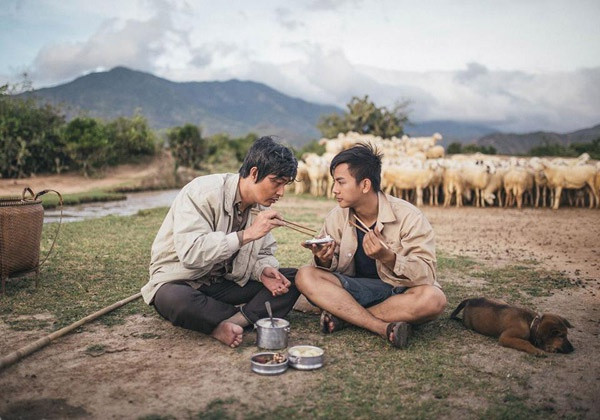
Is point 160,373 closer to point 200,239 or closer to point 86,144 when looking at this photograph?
point 200,239

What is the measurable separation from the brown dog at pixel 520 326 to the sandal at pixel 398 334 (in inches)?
30.2

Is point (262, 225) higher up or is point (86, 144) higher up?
point (86, 144)

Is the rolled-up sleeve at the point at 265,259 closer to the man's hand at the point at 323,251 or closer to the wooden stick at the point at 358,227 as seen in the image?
the man's hand at the point at 323,251

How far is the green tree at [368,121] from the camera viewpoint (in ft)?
110

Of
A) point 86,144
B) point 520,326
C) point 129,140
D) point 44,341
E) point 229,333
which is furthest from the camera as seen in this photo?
point 129,140

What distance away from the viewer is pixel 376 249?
154 inches

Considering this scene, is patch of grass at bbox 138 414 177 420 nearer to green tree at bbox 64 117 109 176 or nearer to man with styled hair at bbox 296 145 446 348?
man with styled hair at bbox 296 145 446 348

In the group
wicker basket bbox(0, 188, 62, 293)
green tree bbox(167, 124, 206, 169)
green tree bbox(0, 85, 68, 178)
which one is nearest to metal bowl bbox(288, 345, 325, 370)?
wicker basket bbox(0, 188, 62, 293)

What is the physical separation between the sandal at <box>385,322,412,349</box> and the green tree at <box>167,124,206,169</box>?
1023 inches

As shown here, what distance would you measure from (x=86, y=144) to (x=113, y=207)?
8768mm

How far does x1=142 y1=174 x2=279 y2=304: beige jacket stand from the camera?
3.95 meters

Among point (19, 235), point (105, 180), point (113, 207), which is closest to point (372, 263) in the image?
point (19, 235)

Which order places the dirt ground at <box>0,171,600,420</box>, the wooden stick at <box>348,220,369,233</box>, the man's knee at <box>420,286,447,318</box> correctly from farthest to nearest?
1. the wooden stick at <box>348,220,369,233</box>
2. the man's knee at <box>420,286,447,318</box>
3. the dirt ground at <box>0,171,600,420</box>

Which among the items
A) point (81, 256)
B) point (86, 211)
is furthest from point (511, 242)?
point (86, 211)
